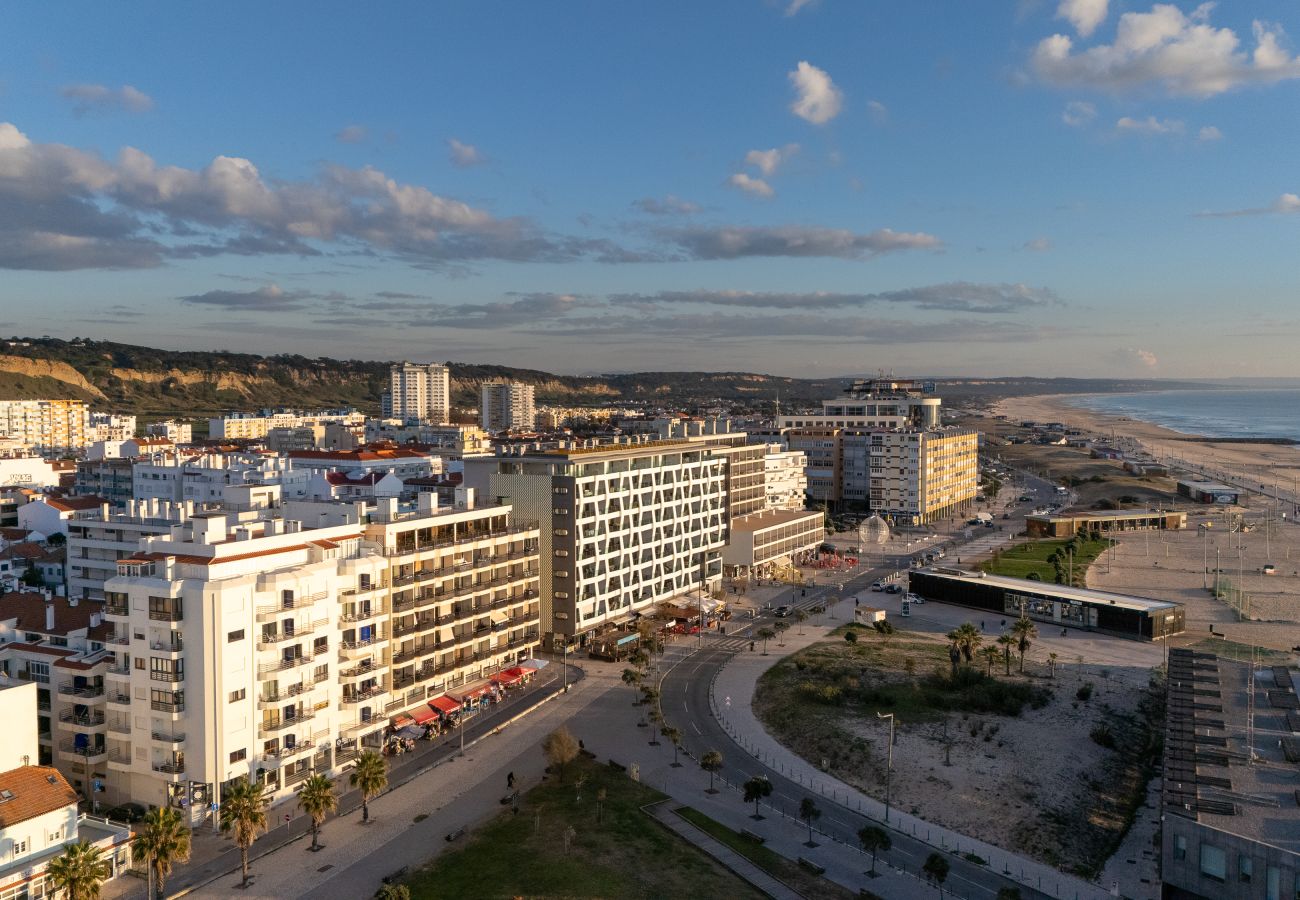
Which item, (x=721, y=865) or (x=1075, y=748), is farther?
(x=1075, y=748)

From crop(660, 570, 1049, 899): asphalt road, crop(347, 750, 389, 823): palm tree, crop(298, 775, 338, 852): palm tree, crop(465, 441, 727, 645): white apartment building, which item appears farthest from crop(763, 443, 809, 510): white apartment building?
crop(298, 775, 338, 852): palm tree

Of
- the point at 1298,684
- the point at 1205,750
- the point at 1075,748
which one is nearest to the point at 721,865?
the point at 1205,750

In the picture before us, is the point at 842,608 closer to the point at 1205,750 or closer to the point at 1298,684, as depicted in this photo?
the point at 1298,684

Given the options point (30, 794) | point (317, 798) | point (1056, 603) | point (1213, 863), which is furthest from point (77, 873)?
point (1056, 603)

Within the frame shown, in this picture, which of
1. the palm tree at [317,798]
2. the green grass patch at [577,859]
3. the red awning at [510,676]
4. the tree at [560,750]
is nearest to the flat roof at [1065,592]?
the red awning at [510,676]

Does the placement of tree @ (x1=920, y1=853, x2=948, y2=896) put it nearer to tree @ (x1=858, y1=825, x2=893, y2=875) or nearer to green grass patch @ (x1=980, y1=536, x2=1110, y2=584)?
tree @ (x1=858, y1=825, x2=893, y2=875)

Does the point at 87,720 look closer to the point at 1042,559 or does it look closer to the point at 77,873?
the point at 77,873
